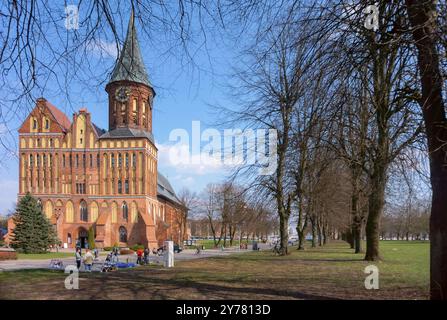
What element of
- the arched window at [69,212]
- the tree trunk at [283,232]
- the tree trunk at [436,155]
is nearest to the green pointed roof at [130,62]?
the tree trunk at [436,155]

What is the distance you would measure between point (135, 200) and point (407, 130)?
5210cm

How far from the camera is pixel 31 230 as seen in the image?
4762 centimetres

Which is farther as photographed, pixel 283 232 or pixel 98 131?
pixel 98 131

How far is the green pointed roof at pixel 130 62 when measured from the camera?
5805 millimetres

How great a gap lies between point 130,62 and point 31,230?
47162mm

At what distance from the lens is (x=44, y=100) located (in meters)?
5.72

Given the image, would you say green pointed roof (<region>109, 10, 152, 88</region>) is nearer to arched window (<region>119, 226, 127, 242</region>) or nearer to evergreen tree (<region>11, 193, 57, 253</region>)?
evergreen tree (<region>11, 193, 57, 253</region>)

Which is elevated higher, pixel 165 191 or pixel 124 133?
pixel 124 133

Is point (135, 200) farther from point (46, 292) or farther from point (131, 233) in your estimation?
point (46, 292)

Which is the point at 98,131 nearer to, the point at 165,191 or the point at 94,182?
the point at 94,182

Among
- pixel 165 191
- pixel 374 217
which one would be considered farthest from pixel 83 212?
pixel 374 217

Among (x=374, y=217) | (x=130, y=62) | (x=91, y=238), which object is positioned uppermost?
(x=130, y=62)

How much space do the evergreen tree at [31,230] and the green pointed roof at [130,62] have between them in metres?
46.6
